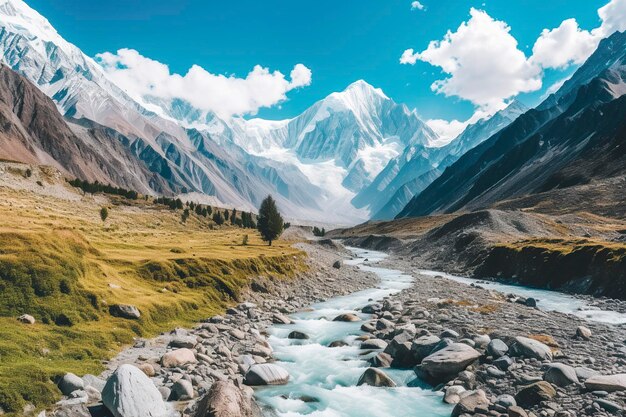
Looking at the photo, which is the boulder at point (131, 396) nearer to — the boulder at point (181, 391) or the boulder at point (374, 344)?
the boulder at point (181, 391)

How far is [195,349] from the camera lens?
93.4ft

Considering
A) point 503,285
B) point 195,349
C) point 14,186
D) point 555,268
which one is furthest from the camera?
point 14,186

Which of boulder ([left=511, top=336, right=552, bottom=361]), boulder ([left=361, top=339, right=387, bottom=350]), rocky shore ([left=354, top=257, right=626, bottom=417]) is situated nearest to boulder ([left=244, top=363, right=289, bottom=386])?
rocky shore ([left=354, top=257, right=626, bottom=417])

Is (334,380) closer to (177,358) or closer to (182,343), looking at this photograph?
(177,358)

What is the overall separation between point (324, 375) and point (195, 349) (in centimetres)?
868

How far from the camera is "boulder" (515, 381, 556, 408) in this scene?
795 inches

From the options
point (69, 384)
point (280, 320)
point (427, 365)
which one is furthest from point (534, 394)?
point (280, 320)

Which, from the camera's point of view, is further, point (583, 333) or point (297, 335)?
point (297, 335)

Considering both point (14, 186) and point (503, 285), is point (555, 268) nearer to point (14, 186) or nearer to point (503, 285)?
point (503, 285)

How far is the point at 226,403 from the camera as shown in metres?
17.6

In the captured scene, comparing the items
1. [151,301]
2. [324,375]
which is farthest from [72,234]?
[324,375]

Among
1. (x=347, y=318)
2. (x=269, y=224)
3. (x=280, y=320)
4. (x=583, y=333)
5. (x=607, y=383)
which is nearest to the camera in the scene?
(x=607, y=383)

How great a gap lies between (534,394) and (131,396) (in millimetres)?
18561

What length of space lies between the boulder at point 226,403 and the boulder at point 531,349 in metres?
16.6
